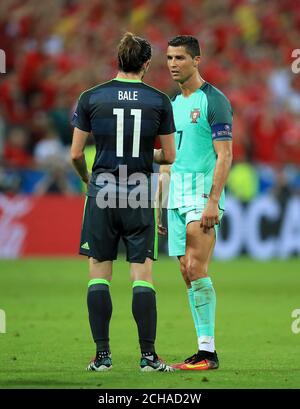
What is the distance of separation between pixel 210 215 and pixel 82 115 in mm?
1203

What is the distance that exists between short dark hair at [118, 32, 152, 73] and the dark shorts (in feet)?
3.21

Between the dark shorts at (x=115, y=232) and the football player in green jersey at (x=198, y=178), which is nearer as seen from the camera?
the dark shorts at (x=115, y=232)

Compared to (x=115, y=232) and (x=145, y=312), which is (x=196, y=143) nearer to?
(x=115, y=232)

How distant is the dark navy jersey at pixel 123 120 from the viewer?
7340mm

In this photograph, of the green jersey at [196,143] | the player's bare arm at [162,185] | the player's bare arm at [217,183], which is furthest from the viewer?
the player's bare arm at [162,185]

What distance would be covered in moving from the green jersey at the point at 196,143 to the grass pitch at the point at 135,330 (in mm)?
1321

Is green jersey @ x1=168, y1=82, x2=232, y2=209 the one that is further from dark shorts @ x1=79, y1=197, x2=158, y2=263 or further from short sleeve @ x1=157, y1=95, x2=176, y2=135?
dark shorts @ x1=79, y1=197, x2=158, y2=263

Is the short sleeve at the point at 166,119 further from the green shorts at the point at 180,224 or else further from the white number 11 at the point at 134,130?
the green shorts at the point at 180,224

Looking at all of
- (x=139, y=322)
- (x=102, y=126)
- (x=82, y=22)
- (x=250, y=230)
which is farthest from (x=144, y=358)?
(x=82, y=22)

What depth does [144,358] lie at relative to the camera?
292 inches

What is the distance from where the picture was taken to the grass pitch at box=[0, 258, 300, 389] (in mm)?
7121

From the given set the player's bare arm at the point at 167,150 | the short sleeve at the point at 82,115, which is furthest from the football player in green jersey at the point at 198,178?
the short sleeve at the point at 82,115

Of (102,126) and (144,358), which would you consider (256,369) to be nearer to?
(144,358)

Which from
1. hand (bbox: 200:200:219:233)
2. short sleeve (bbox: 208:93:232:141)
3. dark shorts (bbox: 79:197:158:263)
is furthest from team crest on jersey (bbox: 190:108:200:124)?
dark shorts (bbox: 79:197:158:263)
